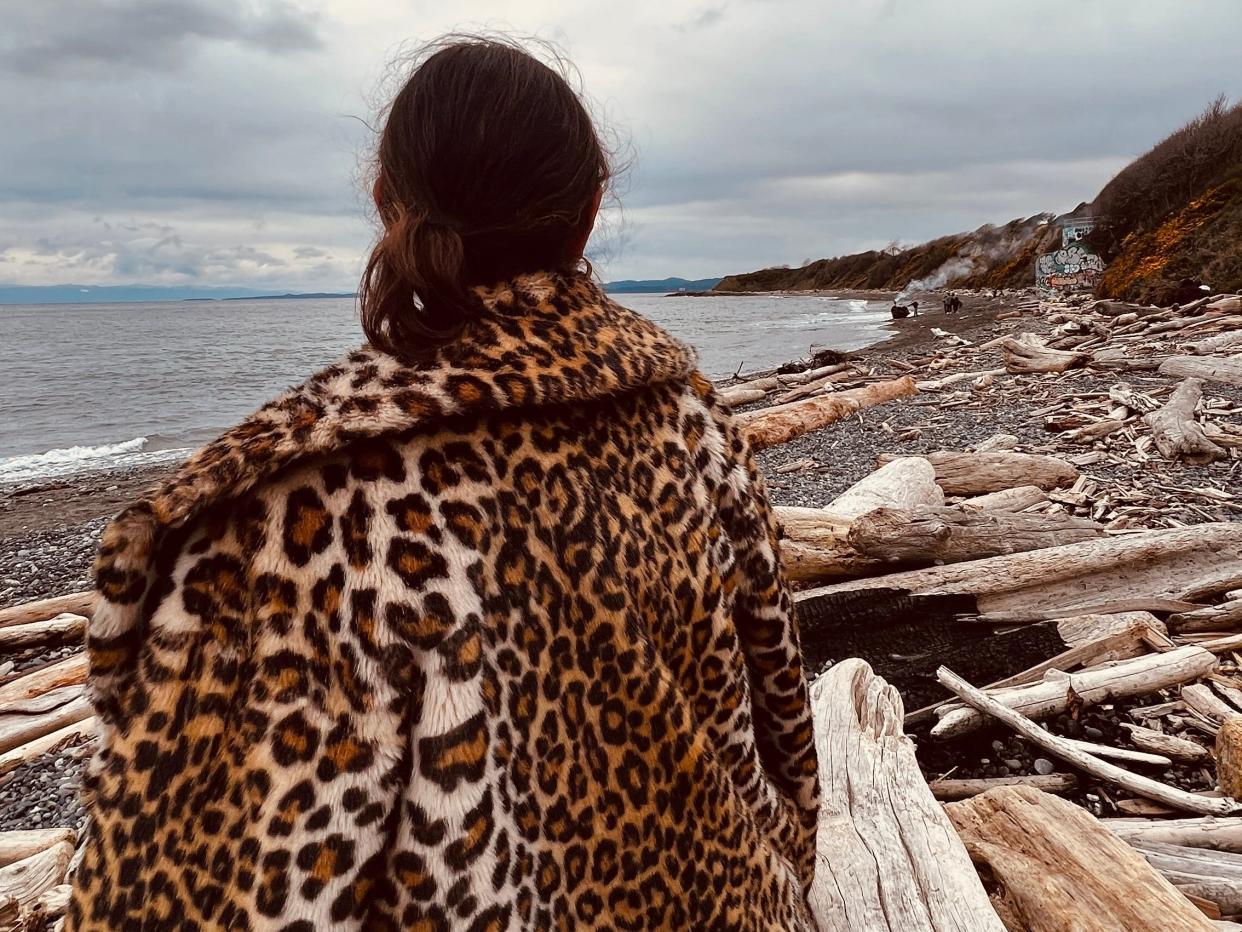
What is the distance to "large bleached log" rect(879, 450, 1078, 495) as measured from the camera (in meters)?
8.04

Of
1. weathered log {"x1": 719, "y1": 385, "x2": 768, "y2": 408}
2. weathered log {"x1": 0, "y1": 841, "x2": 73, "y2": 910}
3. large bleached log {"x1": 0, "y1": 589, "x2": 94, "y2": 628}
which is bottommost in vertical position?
weathered log {"x1": 719, "y1": 385, "x2": 768, "y2": 408}

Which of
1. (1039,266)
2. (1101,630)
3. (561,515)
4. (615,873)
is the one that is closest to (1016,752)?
(1101,630)

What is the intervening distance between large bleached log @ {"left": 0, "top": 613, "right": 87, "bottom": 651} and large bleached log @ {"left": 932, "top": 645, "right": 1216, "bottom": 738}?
650 centimetres

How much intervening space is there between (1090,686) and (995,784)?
89cm

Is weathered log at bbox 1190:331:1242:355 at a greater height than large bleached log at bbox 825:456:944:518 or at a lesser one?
greater

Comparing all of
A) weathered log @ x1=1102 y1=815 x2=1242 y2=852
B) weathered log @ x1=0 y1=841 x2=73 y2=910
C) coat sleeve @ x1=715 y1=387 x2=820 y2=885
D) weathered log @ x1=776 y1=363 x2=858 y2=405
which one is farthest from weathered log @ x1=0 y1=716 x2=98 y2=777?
weathered log @ x1=776 y1=363 x2=858 y2=405

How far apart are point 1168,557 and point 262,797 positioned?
18.5 ft

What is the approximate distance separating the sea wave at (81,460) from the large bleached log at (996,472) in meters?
16.3

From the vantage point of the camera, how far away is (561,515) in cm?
161

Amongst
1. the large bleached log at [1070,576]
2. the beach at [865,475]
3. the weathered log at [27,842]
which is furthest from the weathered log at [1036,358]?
the weathered log at [27,842]

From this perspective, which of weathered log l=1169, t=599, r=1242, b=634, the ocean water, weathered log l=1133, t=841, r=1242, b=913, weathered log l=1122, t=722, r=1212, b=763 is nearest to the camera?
weathered log l=1133, t=841, r=1242, b=913

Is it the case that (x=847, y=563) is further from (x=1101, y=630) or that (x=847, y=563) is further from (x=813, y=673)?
(x=1101, y=630)

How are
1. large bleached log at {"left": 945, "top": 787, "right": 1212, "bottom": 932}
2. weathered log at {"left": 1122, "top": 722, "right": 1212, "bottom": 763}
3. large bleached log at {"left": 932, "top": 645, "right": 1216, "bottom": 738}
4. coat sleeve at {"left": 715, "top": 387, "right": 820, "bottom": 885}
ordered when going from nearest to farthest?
1. coat sleeve at {"left": 715, "top": 387, "right": 820, "bottom": 885}
2. large bleached log at {"left": 945, "top": 787, "right": 1212, "bottom": 932}
3. weathered log at {"left": 1122, "top": 722, "right": 1212, "bottom": 763}
4. large bleached log at {"left": 932, "top": 645, "right": 1216, "bottom": 738}

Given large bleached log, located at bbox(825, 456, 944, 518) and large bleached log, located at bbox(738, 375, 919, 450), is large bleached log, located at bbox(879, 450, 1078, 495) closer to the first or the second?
large bleached log, located at bbox(825, 456, 944, 518)
